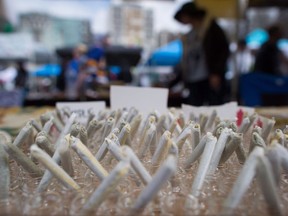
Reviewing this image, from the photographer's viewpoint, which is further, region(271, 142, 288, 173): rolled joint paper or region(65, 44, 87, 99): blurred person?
region(65, 44, 87, 99): blurred person

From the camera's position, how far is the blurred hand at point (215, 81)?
2713 mm

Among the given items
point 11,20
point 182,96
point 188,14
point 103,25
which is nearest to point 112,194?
point 188,14

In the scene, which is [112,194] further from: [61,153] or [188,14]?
[188,14]

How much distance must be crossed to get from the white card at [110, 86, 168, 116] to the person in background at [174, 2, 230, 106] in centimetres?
153

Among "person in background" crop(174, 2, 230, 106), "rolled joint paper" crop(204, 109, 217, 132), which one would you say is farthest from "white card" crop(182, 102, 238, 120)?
"person in background" crop(174, 2, 230, 106)

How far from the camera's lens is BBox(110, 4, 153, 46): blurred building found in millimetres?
7133

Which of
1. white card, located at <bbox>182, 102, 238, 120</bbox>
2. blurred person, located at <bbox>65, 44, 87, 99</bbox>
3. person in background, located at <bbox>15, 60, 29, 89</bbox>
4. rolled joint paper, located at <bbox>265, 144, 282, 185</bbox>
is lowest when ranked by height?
person in background, located at <bbox>15, 60, 29, 89</bbox>

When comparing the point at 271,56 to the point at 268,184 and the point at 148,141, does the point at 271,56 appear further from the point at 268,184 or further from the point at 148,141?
the point at 268,184

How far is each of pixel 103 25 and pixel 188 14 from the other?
399 centimetres

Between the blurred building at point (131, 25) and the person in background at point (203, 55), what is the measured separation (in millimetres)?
4212

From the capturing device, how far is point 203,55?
2.80 m

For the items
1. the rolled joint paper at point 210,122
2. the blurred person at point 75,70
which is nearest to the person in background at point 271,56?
the blurred person at point 75,70

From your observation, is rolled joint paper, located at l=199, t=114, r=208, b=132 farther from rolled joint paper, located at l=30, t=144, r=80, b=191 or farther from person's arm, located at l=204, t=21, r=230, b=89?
person's arm, located at l=204, t=21, r=230, b=89

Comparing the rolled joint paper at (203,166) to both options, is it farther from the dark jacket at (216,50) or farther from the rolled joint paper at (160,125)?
the dark jacket at (216,50)
